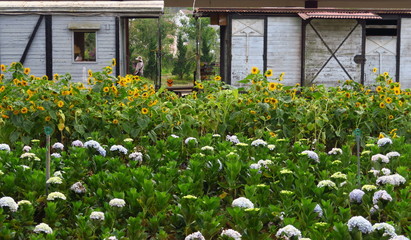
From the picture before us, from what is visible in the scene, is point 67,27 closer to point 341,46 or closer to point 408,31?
point 341,46

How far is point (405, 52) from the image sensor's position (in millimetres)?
16656

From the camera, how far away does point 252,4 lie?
21.6 meters

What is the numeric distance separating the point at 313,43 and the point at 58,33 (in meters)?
6.19

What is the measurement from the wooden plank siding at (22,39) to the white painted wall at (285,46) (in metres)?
5.45

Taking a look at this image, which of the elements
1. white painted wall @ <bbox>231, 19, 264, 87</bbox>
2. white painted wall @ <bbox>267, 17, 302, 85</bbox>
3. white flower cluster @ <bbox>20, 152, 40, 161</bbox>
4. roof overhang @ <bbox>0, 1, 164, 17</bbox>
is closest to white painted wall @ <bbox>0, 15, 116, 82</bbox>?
roof overhang @ <bbox>0, 1, 164, 17</bbox>

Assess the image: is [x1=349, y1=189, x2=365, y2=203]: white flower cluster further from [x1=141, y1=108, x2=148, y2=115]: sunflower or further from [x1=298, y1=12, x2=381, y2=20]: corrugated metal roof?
[x1=298, y1=12, x2=381, y2=20]: corrugated metal roof

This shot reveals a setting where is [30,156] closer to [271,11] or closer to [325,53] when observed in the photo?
[271,11]

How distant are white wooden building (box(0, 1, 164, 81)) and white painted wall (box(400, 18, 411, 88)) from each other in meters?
6.16

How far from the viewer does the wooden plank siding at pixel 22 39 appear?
1574cm

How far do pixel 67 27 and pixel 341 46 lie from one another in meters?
6.66

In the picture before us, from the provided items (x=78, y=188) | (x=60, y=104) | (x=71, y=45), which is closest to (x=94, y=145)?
(x=78, y=188)

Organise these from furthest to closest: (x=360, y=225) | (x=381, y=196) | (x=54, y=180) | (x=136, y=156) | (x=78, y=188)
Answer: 1. (x=136, y=156)
2. (x=78, y=188)
3. (x=54, y=180)
4. (x=381, y=196)
5. (x=360, y=225)

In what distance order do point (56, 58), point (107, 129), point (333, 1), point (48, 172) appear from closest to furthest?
1. point (48, 172)
2. point (107, 129)
3. point (56, 58)
4. point (333, 1)

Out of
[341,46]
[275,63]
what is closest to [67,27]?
[275,63]
